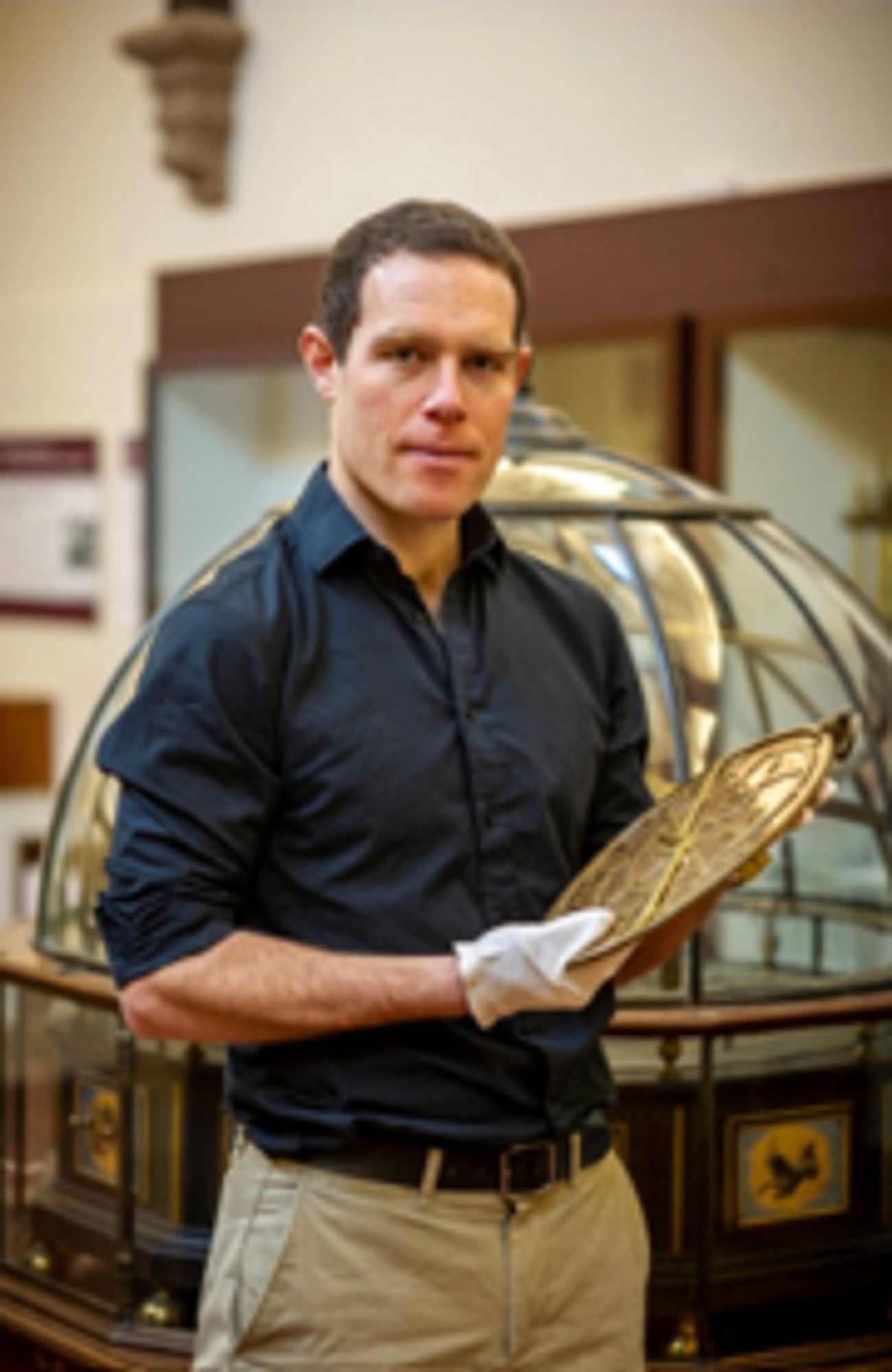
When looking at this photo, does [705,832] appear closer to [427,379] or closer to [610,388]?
[427,379]

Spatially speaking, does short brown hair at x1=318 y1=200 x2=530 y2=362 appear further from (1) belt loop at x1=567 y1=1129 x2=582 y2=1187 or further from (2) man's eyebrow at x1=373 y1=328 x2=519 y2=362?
(1) belt loop at x1=567 y1=1129 x2=582 y2=1187

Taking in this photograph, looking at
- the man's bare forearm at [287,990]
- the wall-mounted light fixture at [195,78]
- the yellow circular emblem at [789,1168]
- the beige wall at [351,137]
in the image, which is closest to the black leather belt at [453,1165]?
the man's bare forearm at [287,990]

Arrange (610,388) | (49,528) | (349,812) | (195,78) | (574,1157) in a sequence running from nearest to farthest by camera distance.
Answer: (349,812) < (574,1157) < (610,388) < (195,78) < (49,528)

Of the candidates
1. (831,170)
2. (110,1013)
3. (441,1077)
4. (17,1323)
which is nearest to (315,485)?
(441,1077)

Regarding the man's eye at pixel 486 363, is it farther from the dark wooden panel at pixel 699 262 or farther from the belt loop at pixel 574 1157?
the dark wooden panel at pixel 699 262

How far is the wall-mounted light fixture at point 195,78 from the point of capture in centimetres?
577

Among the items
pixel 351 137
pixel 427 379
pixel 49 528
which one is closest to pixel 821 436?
pixel 351 137

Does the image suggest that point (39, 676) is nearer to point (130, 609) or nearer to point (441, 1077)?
point (130, 609)

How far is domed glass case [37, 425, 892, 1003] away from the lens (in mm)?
3021

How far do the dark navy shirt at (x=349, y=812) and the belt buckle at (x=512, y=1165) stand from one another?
13 millimetres

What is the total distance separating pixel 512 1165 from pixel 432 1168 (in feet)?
0.25

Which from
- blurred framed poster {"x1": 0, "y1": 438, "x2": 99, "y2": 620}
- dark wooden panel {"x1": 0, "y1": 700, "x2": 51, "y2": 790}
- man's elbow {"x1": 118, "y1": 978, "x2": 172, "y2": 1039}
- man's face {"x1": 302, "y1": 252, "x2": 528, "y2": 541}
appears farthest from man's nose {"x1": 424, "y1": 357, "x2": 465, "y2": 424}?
blurred framed poster {"x1": 0, "y1": 438, "x2": 99, "y2": 620}

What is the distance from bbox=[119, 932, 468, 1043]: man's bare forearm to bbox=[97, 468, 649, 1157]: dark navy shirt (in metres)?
0.03

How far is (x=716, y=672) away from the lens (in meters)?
3.08
